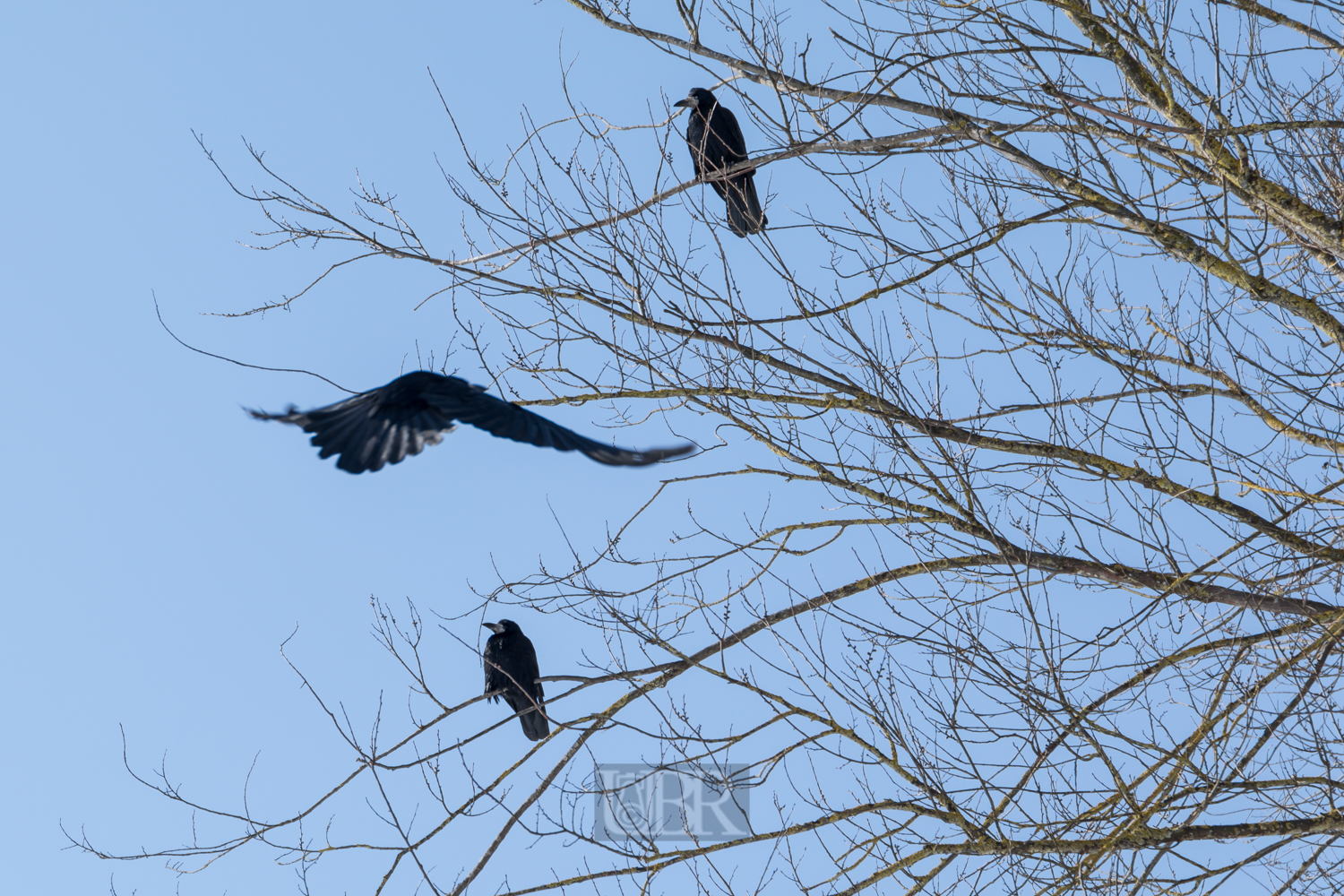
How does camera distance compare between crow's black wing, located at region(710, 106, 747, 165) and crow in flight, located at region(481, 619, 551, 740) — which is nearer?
crow in flight, located at region(481, 619, 551, 740)

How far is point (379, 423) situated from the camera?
4691mm

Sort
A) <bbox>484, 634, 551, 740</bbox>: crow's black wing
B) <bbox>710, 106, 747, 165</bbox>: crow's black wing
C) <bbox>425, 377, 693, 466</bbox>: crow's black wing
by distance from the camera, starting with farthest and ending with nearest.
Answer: <bbox>710, 106, 747, 165</bbox>: crow's black wing
<bbox>484, 634, 551, 740</bbox>: crow's black wing
<bbox>425, 377, 693, 466</bbox>: crow's black wing

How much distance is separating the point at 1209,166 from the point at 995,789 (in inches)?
113

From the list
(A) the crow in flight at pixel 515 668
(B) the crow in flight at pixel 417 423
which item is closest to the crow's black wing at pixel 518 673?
(A) the crow in flight at pixel 515 668

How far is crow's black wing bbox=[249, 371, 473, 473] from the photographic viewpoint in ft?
14.8

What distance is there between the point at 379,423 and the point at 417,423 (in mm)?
155

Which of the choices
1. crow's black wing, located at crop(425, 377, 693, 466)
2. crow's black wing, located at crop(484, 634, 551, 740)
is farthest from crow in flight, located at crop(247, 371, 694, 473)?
crow's black wing, located at crop(484, 634, 551, 740)

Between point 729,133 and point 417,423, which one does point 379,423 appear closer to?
point 417,423

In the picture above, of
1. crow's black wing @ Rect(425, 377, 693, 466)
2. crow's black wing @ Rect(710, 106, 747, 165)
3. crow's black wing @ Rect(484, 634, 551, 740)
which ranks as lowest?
crow's black wing @ Rect(425, 377, 693, 466)

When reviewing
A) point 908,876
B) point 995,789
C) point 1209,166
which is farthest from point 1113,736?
point 1209,166

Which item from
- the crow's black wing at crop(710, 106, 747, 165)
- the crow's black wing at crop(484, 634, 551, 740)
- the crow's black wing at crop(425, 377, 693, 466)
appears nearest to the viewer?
the crow's black wing at crop(425, 377, 693, 466)

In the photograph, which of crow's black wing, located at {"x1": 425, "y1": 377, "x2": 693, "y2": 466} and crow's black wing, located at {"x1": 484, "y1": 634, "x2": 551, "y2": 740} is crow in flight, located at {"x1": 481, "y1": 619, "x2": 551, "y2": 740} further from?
crow's black wing, located at {"x1": 425, "y1": 377, "x2": 693, "y2": 466}

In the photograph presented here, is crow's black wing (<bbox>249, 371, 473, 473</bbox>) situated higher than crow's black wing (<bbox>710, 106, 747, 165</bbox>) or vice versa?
crow's black wing (<bbox>710, 106, 747, 165</bbox>)

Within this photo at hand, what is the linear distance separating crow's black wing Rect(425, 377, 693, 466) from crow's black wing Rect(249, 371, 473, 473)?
0.04m
